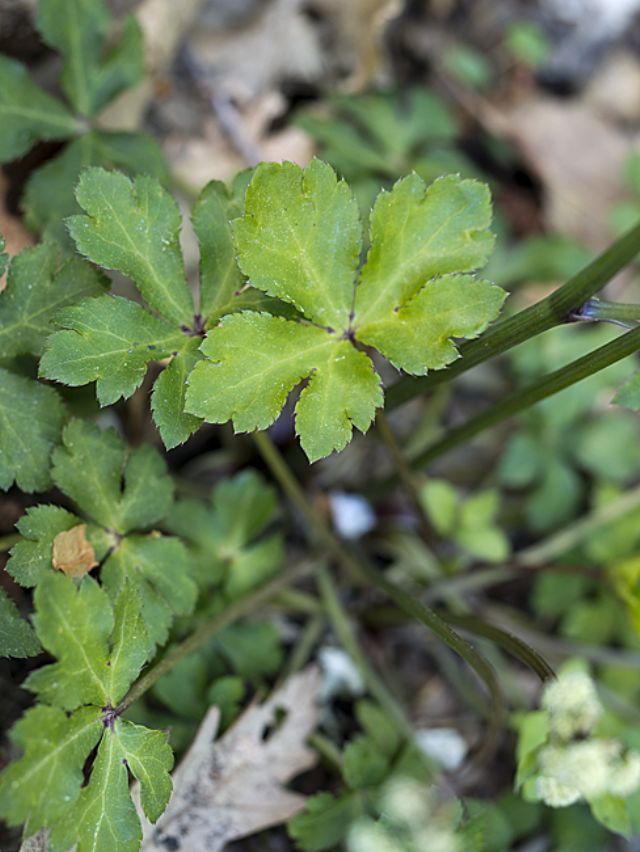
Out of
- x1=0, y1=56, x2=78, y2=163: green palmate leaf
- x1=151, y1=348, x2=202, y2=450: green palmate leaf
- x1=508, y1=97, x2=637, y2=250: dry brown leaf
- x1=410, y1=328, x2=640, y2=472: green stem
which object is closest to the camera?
x1=410, y1=328, x2=640, y2=472: green stem

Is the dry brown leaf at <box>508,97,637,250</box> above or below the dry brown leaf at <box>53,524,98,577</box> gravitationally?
below

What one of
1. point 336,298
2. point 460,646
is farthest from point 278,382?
point 460,646

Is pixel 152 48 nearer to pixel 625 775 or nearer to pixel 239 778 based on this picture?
pixel 239 778

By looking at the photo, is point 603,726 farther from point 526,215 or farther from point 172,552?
point 526,215

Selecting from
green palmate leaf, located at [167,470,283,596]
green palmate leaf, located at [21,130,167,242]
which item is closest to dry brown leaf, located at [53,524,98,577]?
green palmate leaf, located at [167,470,283,596]

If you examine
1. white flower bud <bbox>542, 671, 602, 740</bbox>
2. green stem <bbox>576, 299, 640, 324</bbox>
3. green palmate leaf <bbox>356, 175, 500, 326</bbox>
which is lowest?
white flower bud <bbox>542, 671, 602, 740</bbox>

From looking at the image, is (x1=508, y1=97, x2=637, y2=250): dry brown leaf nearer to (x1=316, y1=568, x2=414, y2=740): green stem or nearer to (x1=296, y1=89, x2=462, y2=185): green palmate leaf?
(x1=296, y1=89, x2=462, y2=185): green palmate leaf

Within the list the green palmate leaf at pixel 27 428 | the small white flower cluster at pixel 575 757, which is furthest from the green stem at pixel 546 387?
the green palmate leaf at pixel 27 428
